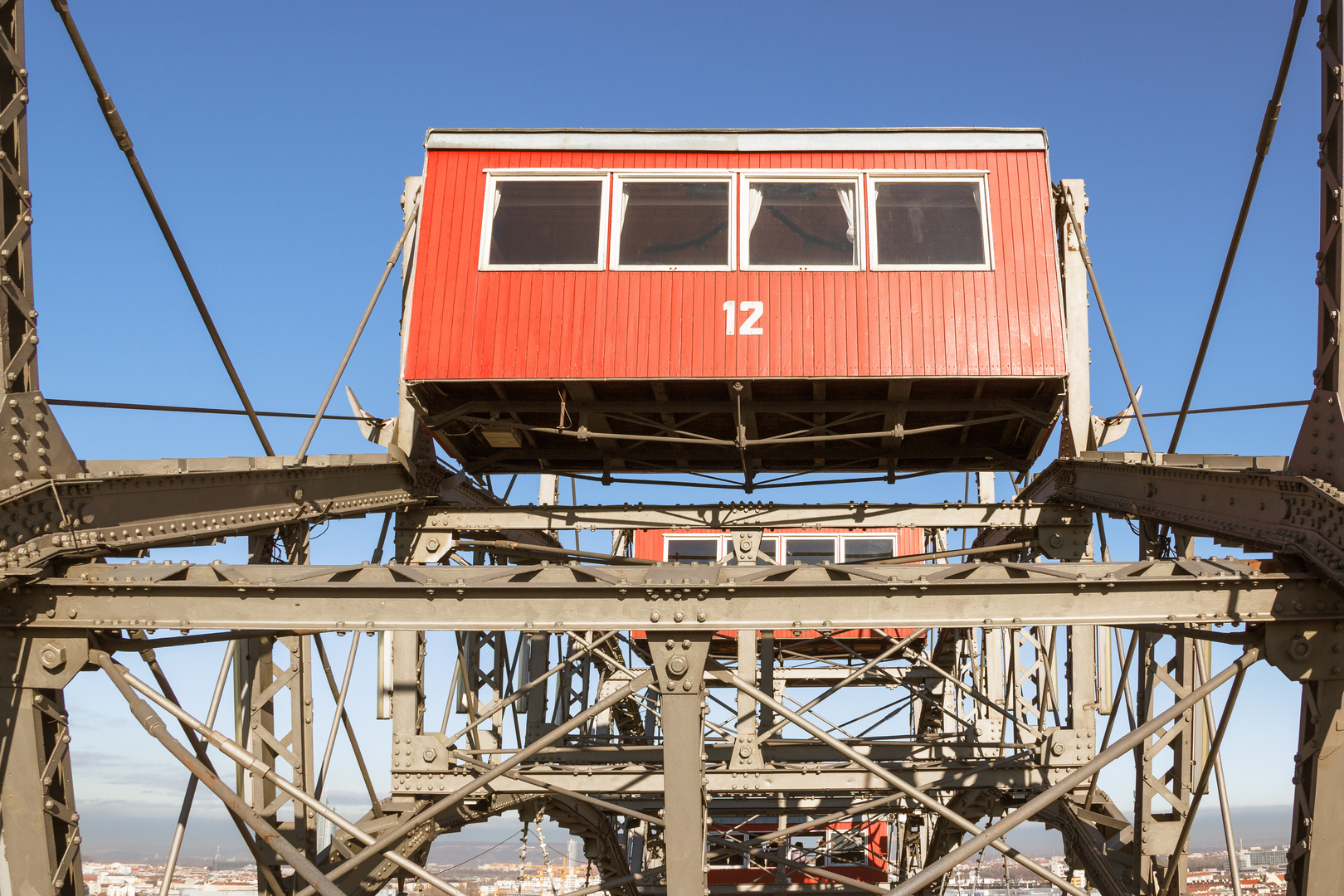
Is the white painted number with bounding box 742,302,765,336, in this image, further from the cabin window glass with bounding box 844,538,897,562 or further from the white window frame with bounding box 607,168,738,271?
the cabin window glass with bounding box 844,538,897,562

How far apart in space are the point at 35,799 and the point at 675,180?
368 inches

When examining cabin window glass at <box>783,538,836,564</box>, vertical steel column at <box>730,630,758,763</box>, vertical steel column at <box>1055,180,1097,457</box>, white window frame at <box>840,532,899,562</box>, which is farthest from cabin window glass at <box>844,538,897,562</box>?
vertical steel column at <box>1055,180,1097,457</box>

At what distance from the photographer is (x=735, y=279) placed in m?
13.5

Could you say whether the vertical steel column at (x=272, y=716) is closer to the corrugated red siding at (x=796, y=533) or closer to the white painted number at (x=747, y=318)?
the white painted number at (x=747, y=318)

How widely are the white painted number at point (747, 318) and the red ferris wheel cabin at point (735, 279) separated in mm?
22

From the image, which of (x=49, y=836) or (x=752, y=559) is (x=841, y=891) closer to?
(x=752, y=559)

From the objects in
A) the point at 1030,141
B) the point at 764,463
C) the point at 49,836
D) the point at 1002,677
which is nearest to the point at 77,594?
the point at 49,836

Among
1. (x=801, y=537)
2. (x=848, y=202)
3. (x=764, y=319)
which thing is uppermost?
(x=848, y=202)

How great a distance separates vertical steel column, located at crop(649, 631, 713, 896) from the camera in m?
8.28

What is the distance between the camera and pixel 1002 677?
61.0 feet

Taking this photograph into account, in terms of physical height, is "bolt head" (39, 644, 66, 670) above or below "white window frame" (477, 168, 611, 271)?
below

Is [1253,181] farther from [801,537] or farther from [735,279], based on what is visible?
[801,537]

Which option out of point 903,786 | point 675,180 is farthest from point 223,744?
point 675,180

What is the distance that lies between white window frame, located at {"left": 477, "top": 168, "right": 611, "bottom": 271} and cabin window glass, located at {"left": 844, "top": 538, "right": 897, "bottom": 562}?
19.3 m
